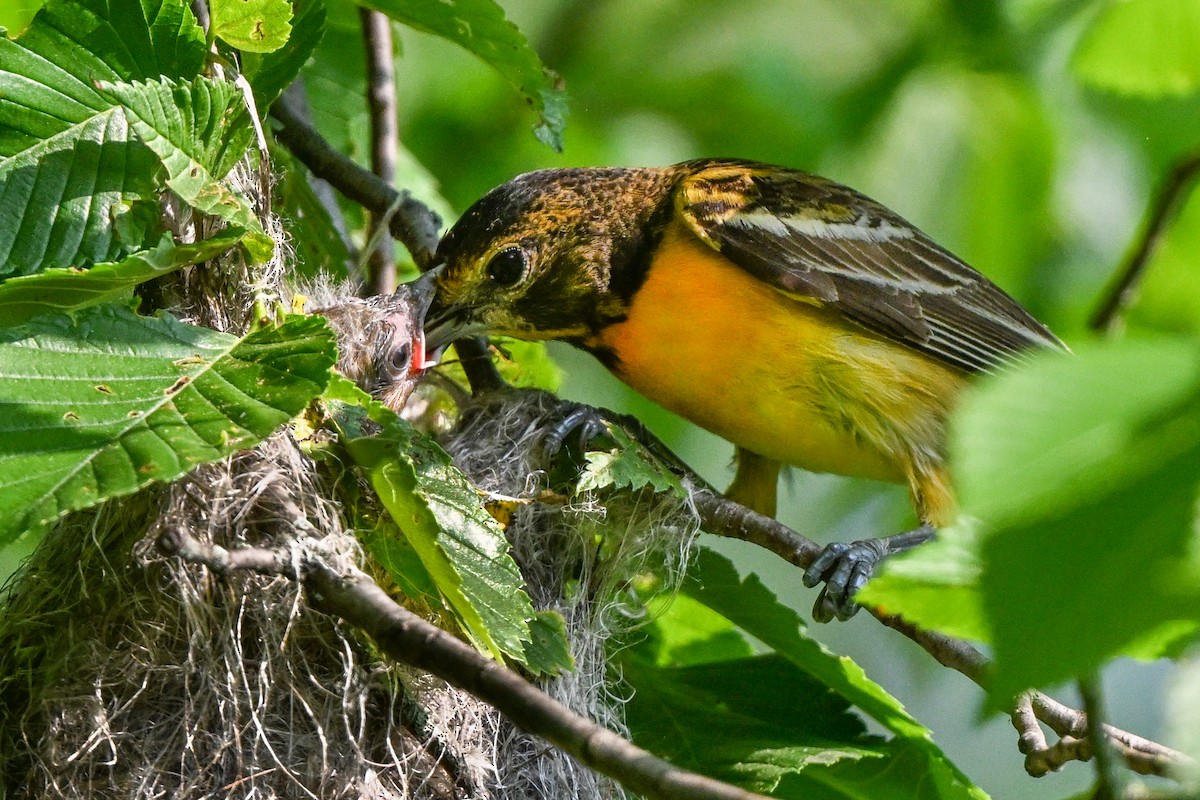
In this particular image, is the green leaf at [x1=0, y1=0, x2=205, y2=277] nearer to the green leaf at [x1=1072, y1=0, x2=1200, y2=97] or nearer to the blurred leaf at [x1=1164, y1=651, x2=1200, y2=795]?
the blurred leaf at [x1=1164, y1=651, x2=1200, y2=795]

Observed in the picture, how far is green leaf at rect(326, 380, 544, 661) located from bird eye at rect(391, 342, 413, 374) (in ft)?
2.91

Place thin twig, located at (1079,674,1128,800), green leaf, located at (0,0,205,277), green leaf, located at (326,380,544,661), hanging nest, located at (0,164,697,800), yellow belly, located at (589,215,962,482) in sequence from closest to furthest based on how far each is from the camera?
thin twig, located at (1079,674,1128,800)
green leaf, located at (0,0,205,277)
green leaf, located at (326,380,544,661)
hanging nest, located at (0,164,697,800)
yellow belly, located at (589,215,962,482)

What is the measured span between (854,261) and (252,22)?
2.43 m

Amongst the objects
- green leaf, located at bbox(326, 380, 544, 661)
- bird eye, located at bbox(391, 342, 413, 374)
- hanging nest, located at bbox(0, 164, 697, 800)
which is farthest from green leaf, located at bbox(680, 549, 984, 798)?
bird eye, located at bbox(391, 342, 413, 374)

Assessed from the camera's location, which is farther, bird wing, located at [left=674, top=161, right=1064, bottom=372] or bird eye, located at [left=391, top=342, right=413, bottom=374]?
bird wing, located at [left=674, top=161, right=1064, bottom=372]

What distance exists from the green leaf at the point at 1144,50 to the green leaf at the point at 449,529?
10.2 feet

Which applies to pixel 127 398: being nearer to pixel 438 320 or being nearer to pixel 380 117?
pixel 438 320

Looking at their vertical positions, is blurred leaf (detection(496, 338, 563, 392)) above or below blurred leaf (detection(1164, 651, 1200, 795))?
below

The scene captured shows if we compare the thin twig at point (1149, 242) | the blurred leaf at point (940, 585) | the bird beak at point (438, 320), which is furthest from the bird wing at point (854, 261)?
the blurred leaf at point (940, 585)

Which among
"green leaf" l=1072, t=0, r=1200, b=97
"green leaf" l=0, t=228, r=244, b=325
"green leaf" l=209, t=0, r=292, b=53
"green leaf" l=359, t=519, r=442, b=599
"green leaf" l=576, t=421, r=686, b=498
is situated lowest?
"green leaf" l=359, t=519, r=442, b=599

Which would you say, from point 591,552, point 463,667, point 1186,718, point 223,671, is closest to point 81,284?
point 223,671

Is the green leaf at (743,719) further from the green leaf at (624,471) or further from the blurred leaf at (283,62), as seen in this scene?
the blurred leaf at (283,62)

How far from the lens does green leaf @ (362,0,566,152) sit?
348cm

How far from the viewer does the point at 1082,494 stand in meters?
1.17
